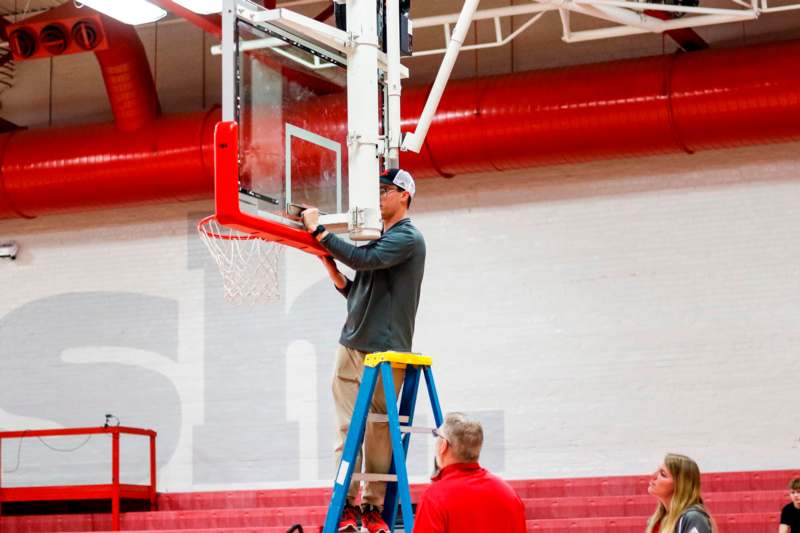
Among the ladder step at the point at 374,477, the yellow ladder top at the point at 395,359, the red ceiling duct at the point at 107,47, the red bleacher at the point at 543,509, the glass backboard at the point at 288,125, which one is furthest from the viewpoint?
the red ceiling duct at the point at 107,47

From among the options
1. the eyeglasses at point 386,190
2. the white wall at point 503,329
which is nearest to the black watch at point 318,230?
the eyeglasses at point 386,190

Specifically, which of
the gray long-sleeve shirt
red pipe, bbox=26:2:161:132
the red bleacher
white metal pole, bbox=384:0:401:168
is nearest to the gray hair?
the gray long-sleeve shirt

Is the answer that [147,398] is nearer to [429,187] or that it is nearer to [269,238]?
[429,187]

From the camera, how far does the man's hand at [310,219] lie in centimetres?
677

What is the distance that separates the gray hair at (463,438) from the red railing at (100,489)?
9.84 m

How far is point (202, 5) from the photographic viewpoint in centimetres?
1319

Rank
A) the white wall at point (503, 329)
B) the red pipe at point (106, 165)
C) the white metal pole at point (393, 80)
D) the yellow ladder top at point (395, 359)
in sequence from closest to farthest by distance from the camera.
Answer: the yellow ladder top at point (395, 359)
the white metal pole at point (393, 80)
the white wall at point (503, 329)
the red pipe at point (106, 165)

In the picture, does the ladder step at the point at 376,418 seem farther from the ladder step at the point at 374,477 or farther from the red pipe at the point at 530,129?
the red pipe at the point at 530,129

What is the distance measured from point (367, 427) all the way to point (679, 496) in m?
1.81

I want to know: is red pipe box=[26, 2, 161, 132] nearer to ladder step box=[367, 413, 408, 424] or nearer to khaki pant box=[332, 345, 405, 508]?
khaki pant box=[332, 345, 405, 508]

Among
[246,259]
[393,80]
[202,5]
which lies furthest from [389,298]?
[202,5]

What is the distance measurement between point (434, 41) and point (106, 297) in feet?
19.1

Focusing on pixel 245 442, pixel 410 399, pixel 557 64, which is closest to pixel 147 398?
pixel 245 442

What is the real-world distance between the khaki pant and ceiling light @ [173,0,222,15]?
724 centimetres
